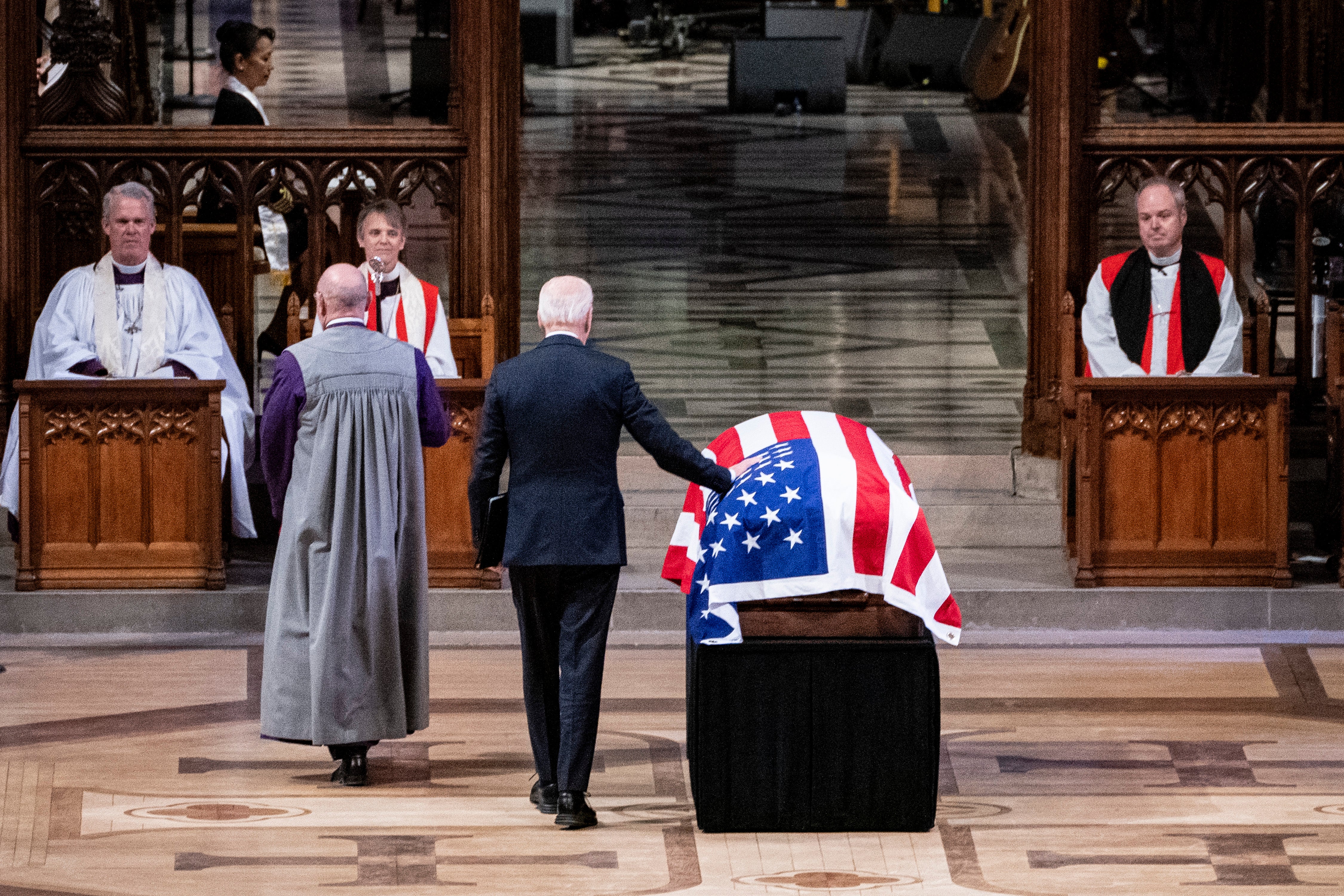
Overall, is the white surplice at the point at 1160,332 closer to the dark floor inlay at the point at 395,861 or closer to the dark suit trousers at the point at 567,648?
the dark suit trousers at the point at 567,648

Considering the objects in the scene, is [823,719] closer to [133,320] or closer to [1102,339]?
[1102,339]

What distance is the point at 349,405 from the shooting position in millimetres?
6148

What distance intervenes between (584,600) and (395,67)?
17.8 metres

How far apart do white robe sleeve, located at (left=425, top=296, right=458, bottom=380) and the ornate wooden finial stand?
1883 millimetres

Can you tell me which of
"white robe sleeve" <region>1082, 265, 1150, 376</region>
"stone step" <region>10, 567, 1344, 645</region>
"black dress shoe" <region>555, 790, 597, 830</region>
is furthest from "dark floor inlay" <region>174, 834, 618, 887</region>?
"white robe sleeve" <region>1082, 265, 1150, 376</region>

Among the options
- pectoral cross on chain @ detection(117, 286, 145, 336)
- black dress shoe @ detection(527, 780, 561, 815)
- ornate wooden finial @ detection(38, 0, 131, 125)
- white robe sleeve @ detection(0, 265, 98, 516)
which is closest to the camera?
black dress shoe @ detection(527, 780, 561, 815)

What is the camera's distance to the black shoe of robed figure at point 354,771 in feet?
20.4

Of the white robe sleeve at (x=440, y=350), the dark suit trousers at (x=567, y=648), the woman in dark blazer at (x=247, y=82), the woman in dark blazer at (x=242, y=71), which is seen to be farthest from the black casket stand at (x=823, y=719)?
the woman in dark blazer at (x=242, y=71)

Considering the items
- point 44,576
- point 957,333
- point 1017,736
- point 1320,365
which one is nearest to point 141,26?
point 957,333

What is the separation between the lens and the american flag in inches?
225

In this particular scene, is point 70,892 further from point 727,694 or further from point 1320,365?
point 1320,365

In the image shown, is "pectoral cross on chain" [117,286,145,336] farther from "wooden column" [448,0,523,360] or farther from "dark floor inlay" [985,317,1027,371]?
"dark floor inlay" [985,317,1027,371]

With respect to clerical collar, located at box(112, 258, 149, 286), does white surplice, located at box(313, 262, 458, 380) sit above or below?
below

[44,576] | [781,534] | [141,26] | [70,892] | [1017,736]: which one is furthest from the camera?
[141,26]
